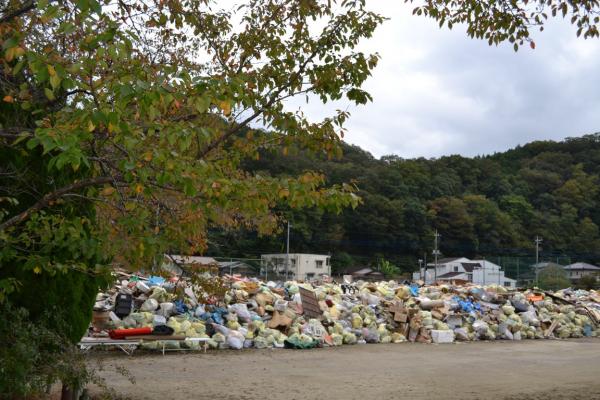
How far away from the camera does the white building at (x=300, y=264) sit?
5028 cm

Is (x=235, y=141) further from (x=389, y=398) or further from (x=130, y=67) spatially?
(x=389, y=398)

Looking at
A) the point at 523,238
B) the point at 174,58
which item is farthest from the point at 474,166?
the point at 174,58

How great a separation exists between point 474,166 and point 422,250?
70.5 feet

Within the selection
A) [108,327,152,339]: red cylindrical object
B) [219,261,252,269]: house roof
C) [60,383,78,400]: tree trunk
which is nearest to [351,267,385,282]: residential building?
[219,261,252,269]: house roof

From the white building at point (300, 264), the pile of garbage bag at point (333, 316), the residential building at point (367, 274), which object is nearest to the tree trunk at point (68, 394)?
Answer: the pile of garbage bag at point (333, 316)

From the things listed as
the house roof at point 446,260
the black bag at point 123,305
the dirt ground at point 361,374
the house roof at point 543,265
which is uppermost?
the house roof at point 446,260

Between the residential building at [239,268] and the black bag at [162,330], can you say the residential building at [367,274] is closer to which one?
the residential building at [239,268]

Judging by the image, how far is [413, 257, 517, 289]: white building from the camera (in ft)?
188

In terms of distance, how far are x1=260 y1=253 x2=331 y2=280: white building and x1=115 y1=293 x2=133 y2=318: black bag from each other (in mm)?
32169

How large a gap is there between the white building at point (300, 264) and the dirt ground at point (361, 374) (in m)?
32.9

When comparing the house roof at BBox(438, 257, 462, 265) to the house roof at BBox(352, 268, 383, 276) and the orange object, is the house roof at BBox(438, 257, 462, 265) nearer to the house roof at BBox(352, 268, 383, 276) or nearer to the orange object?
the house roof at BBox(352, 268, 383, 276)

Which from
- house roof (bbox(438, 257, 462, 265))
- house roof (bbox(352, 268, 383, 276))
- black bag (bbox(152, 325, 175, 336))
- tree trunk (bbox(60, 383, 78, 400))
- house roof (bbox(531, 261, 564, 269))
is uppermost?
house roof (bbox(438, 257, 462, 265))

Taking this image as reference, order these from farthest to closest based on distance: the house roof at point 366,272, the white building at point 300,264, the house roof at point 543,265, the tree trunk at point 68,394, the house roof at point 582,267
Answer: the house roof at point 582,267, the house roof at point 366,272, the house roof at point 543,265, the white building at point 300,264, the tree trunk at point 68,394

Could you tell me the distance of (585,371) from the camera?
471 inches
